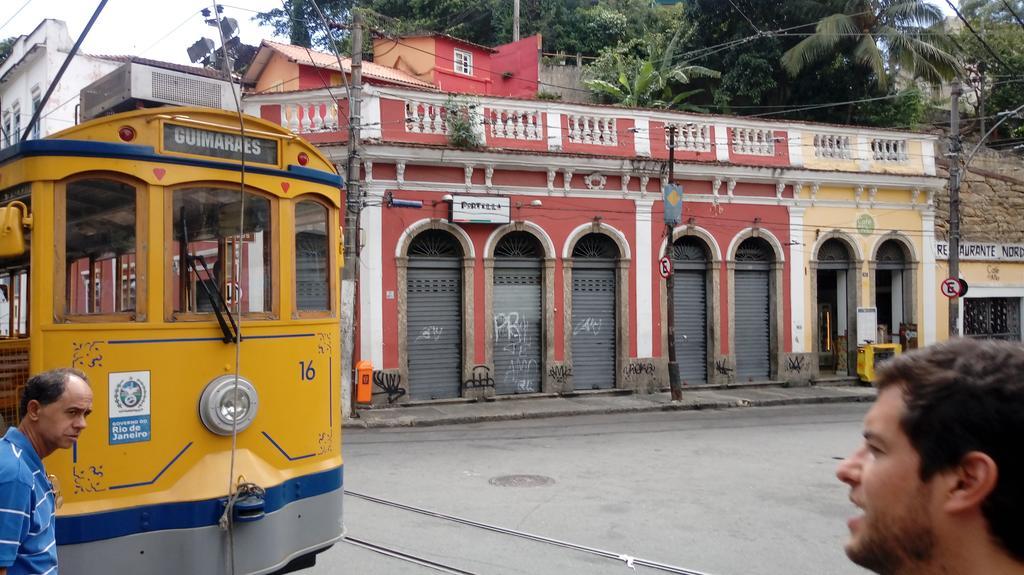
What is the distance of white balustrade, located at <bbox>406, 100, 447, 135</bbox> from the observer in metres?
18.1

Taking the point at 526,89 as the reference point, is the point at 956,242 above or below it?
below

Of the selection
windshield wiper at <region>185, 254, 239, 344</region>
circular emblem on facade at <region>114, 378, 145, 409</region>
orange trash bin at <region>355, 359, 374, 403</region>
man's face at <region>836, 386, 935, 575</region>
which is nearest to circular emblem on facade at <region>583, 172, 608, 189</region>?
orange trash bin at <region>355, 359, 374, 403</region>

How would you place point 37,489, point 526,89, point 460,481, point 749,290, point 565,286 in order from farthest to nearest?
1. point 526,89
2. point 749,290
3. point 565,286
4. point 460,481
5. point 37,489

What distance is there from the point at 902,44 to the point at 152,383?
1030 inches

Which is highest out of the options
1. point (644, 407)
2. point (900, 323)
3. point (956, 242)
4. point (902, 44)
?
point (902, 44)

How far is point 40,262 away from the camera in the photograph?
4863 millimetres

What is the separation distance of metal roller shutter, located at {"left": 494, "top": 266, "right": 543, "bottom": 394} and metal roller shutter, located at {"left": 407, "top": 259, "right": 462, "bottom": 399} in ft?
3.14

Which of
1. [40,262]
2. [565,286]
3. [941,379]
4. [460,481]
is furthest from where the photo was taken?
[565,286]

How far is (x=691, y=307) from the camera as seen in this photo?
21.1m

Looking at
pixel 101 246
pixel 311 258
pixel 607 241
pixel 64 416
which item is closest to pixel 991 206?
pixel 607 241

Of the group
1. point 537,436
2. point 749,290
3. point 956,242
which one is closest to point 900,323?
point 956,242

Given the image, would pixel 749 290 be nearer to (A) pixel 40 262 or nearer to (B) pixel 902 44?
(B) pixel 902 44

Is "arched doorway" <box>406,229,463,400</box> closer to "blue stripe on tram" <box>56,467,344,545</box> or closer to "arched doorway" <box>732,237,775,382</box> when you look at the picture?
"arched doorway" <box>732,237,775,382</box>

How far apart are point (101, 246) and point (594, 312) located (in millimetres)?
15543
